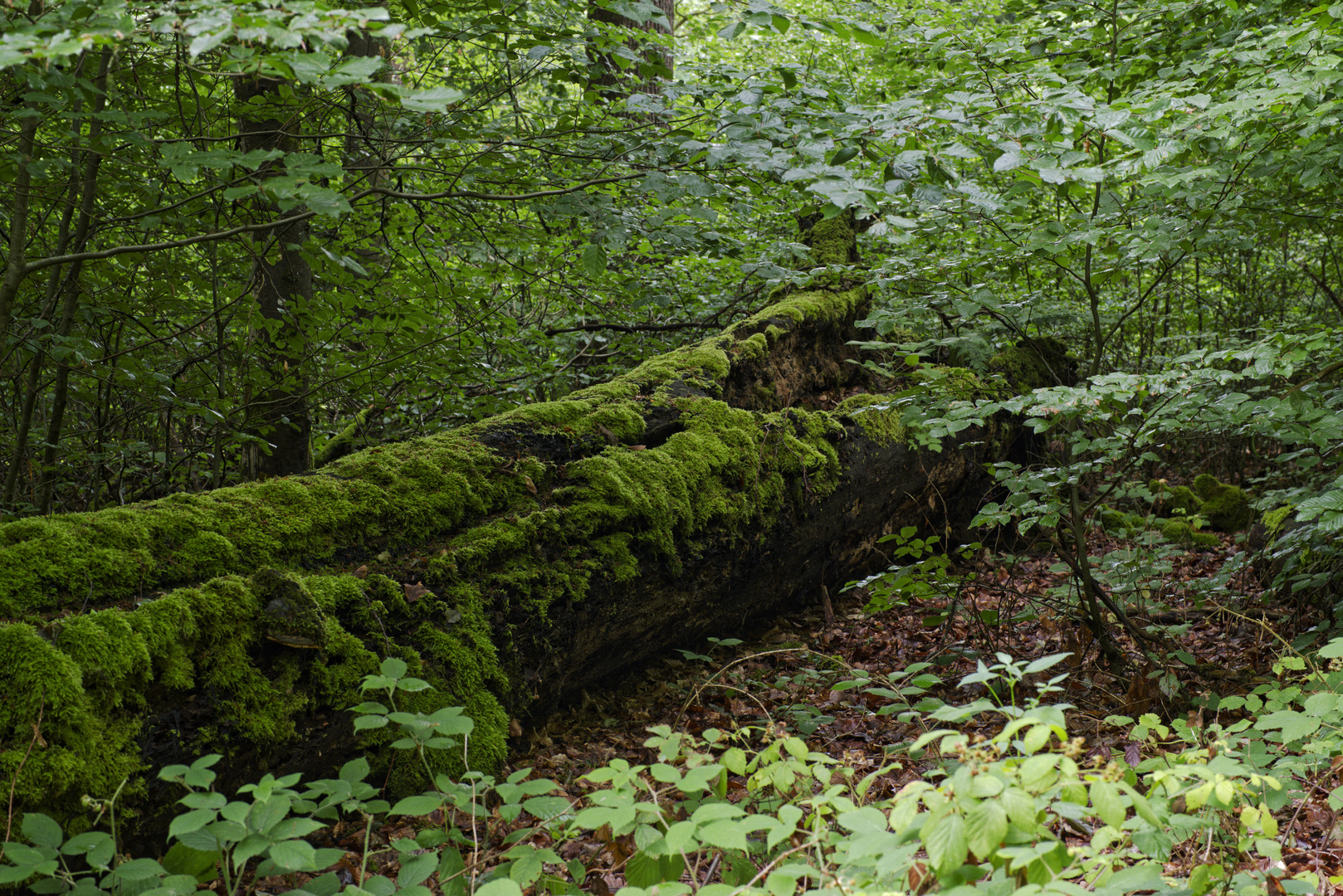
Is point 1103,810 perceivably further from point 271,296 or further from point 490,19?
point 271,296

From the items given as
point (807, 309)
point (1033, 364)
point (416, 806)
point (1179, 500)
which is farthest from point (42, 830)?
point (1179, 500)

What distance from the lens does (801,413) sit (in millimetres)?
5125

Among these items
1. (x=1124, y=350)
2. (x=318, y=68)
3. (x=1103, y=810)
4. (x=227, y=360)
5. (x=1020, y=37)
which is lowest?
(x=1124, y=350)

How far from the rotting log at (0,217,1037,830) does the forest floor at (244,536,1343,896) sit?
271 millimetres

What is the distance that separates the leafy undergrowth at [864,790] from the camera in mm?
A: 1557

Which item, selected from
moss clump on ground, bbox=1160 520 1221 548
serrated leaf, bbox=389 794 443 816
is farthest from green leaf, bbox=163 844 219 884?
moss clump on ground, bbox=1160 520 1221 548

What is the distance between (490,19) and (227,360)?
11.8 feet

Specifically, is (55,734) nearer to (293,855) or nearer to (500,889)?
(293,855)

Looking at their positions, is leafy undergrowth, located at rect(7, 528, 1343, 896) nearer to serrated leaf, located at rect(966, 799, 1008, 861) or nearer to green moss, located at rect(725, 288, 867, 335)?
serrated leaf, located at rect(966, 799, 1008, 861)

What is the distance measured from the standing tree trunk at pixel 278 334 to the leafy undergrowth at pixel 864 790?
9.79ft

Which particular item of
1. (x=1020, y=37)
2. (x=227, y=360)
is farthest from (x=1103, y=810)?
(x=227, y=360)

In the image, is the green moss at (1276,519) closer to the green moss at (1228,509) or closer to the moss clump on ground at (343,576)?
the green moss at (1228,509)

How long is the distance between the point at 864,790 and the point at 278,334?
4.98m

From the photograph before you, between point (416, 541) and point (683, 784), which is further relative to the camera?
point (416, 541)
